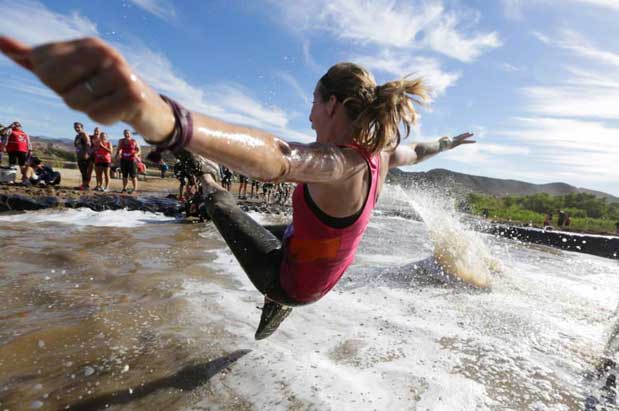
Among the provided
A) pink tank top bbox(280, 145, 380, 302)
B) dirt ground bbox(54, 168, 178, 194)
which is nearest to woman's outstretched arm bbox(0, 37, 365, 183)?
pink tank top bbox(280, 145, 380, 302)

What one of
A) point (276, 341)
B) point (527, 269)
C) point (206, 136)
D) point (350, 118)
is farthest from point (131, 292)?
point (527, 269)

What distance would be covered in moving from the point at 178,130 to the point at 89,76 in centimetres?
25

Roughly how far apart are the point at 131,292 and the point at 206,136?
3.62m

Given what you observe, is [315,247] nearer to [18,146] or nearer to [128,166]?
[128,166]

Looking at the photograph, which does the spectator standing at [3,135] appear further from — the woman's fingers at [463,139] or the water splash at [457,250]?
the woman's fingers at [463,139]

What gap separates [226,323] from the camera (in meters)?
3.62

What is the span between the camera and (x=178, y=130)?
1.06 metres

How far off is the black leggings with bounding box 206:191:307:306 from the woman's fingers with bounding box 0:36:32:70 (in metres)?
1.82

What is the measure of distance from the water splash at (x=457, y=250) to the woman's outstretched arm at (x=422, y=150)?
3709mm

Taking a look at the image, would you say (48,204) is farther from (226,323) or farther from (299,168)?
(299,168)

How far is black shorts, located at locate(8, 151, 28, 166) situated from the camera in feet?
35.5

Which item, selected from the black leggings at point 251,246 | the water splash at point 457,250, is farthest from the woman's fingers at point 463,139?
the water splash at point 457,250

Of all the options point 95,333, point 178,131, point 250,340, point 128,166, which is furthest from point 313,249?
point 128,166

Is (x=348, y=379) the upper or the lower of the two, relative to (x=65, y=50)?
lower
